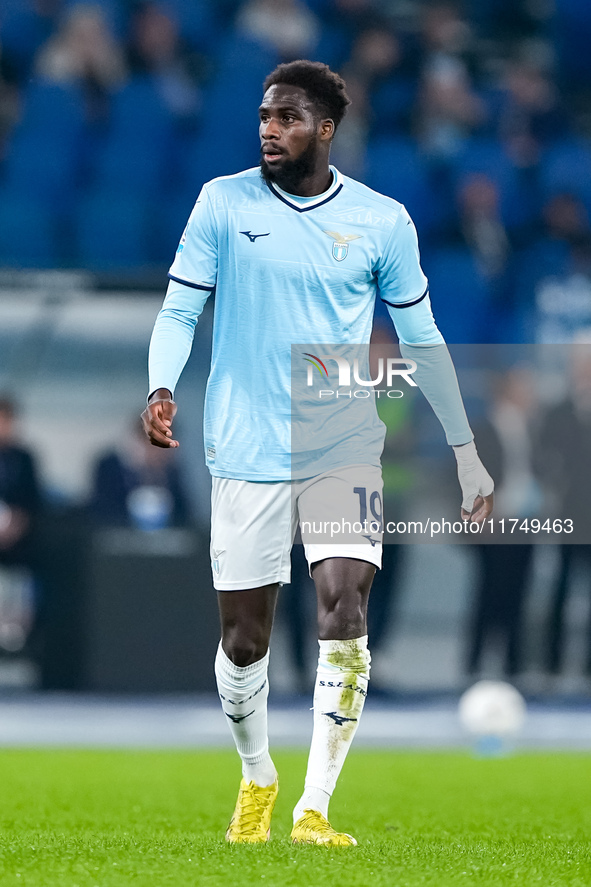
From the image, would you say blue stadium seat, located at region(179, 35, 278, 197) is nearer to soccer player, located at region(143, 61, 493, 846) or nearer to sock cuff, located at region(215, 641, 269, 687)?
soccer player, located at region(143, 61, 493, 846)

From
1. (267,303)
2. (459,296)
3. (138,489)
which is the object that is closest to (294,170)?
(267,303)

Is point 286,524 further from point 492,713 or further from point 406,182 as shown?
Answer: point 406,182

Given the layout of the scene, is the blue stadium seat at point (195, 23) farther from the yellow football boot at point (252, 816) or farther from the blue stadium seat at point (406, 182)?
the yellow football boot at point (252, 816)

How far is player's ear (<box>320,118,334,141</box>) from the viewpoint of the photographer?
4391mm

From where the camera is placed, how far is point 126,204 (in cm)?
1158

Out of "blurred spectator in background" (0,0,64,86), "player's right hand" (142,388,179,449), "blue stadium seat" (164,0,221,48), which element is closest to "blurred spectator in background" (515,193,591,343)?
"blue stadium seat" (164,0,221,48)

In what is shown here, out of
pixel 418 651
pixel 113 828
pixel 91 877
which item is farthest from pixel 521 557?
pixel 91 877

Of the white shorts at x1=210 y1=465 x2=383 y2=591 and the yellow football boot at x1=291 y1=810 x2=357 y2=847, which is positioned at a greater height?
the white shorts at x1=210 y1=465 x2=383 y2=591

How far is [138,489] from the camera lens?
366 inches

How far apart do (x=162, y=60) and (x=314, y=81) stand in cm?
913

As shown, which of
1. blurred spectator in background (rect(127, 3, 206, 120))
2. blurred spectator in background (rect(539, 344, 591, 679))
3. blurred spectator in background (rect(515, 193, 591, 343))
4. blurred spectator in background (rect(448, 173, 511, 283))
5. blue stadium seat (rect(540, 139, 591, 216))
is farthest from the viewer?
blurred spectator in background (rect(127, 3, 206, 120))

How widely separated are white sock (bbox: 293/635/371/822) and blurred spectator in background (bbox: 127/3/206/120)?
9375 mm

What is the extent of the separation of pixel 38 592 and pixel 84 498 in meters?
0.69

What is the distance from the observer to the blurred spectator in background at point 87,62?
12664 mm
